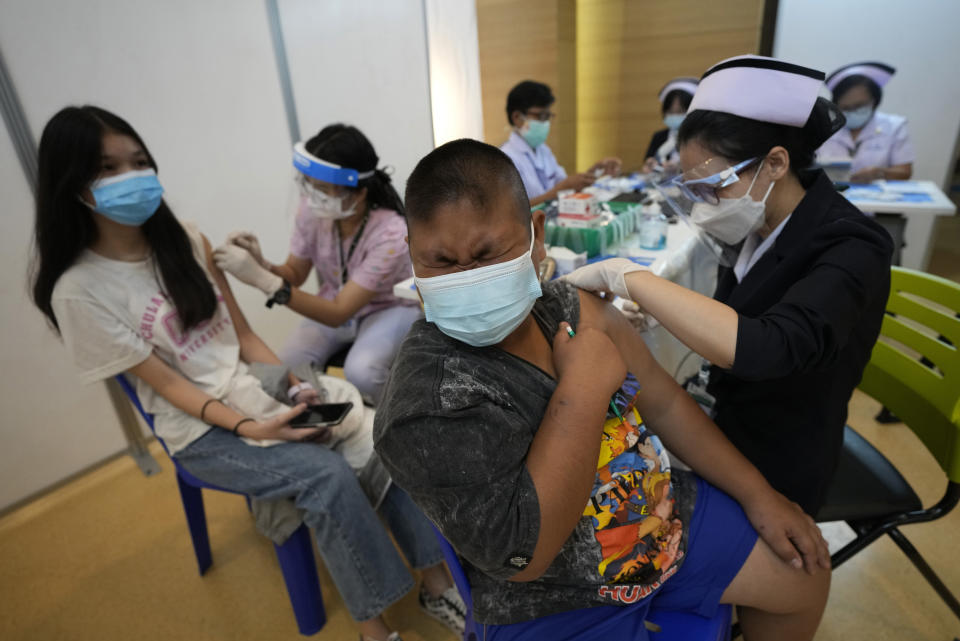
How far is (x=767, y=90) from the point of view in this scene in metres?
1.05

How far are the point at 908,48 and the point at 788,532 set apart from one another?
15.9ft

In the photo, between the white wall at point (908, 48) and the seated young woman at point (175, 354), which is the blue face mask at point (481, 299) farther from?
the white wall at point (908, 48)

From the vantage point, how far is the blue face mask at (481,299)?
0.82m

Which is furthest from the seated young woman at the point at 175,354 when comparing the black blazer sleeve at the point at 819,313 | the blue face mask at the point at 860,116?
the blue face mask at the point at 860,116

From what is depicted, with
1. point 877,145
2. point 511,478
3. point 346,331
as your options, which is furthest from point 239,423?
point 877,145

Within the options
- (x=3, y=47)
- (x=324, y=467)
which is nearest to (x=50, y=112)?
(x=3, y=47)

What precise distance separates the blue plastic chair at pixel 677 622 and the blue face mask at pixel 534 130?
9.39 ft

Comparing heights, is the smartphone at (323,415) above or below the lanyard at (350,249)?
below

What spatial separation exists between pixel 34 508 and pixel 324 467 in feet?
5.84

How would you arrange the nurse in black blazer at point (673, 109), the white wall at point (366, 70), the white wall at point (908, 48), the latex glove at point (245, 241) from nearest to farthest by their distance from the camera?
the latex glove at point (245, 241) < the white wall at point (366, 70) < the nurse in black blazer at point (673, 109) < the white wall at point (908, 48)

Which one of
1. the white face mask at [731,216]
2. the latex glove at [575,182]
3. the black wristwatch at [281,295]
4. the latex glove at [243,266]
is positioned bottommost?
the black wristwatch at [281,295]

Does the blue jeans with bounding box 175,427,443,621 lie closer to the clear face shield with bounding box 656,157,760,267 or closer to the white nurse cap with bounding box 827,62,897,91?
the clear face shield with bounding box 656,157,760,267

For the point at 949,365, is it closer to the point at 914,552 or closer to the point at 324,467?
the point at 914,552

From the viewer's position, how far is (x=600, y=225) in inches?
83.0
